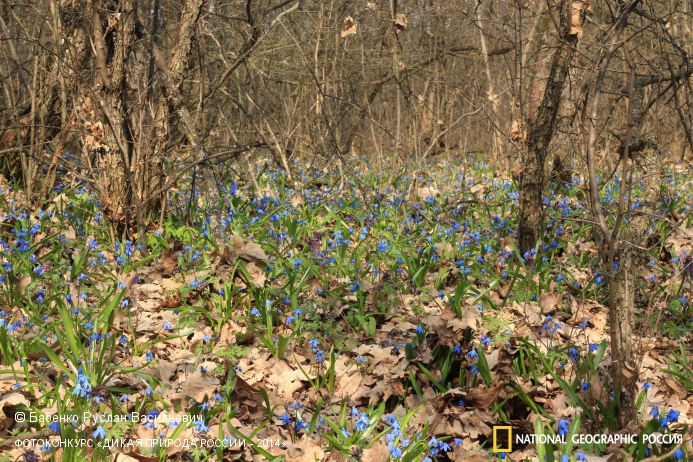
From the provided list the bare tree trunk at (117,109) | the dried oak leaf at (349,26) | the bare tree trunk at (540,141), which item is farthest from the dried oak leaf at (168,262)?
the bare tree trunk at (540,141)

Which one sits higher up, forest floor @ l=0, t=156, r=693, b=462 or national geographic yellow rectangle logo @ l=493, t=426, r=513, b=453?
forest floor @ l=0, t=156, r=693, b=462

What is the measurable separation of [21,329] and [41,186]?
10.1 feet

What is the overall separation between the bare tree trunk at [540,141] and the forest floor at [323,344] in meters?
0.23

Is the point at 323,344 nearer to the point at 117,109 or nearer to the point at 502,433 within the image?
the point at 502,433

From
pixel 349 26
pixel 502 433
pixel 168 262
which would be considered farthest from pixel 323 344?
pixel 349 26

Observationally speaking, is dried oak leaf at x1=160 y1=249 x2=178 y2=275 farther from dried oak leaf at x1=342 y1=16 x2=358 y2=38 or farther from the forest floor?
dried oak leaf at x1=342 y1=16 x2=358 y2=38

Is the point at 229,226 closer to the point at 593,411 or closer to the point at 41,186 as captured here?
the point at 41,186

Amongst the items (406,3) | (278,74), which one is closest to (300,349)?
(278,74)

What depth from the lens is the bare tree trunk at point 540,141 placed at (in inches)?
158

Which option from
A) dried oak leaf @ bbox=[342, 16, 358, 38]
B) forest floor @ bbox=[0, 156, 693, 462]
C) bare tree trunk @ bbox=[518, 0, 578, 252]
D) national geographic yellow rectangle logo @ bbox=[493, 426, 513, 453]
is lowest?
national geographic yellow rectangle logo @ bbox=[493, 426, 513, 453]

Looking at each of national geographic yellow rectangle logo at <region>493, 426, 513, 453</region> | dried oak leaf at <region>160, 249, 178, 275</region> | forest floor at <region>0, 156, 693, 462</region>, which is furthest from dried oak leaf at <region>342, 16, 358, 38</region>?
national geographic yellow rectangle logo at <region>493, 426, 513, 453</region>

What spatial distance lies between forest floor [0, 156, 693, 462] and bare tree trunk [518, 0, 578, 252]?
0.23 meters

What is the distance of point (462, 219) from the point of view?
5.49 meters

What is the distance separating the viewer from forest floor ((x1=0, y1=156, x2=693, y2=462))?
8.23ft
